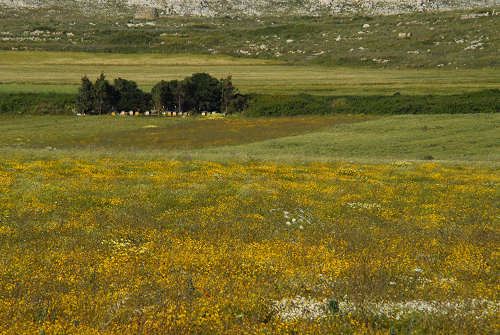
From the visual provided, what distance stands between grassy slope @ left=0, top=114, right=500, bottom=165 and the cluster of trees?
11720mm

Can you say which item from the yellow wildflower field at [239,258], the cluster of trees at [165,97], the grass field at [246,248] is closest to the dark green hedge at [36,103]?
the cluster of trees at [165,97]

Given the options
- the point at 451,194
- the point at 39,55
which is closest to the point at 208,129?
the point at 451,194

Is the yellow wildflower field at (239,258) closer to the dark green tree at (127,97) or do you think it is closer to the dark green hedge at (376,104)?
the dark green hedge at (376,104)

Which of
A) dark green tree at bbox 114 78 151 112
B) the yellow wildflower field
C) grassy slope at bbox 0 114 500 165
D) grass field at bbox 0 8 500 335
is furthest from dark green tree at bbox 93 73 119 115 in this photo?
the yellow wildflower field

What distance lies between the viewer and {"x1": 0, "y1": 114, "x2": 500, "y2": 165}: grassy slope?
1956 inches

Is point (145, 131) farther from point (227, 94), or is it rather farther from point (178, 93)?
point (227, 94)

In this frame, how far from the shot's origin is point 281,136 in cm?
6656

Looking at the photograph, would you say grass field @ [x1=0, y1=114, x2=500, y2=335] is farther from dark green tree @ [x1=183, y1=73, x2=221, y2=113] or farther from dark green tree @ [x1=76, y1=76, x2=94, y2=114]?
dark green tree @ [x1=183, y1=73, x2=221, y2=113]

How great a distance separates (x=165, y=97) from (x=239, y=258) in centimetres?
9293

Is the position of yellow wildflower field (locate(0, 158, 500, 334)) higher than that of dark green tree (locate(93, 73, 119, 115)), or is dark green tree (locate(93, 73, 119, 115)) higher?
dark green tree (locate(93, 73, 119, 115))

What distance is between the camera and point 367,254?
38.2 ft

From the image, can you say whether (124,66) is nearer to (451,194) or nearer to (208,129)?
(208,129)

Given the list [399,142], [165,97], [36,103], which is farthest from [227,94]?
[399,142]

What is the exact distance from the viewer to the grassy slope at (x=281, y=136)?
49.7 m
